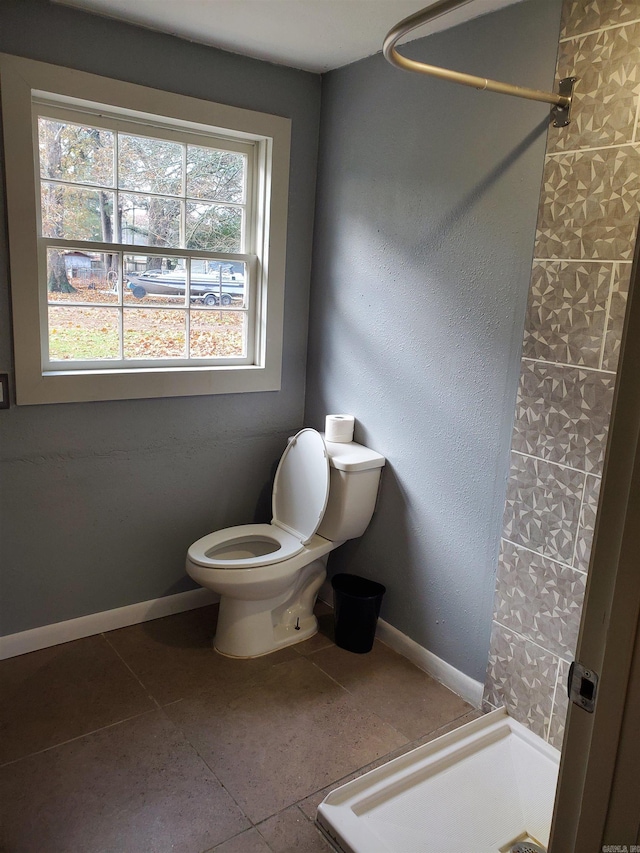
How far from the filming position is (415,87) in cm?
244

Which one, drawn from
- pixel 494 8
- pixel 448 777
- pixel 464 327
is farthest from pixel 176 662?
pixel 494 8

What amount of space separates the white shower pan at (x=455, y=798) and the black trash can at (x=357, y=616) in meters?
0.59

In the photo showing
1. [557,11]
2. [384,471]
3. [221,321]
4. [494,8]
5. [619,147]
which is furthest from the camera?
[221,321]

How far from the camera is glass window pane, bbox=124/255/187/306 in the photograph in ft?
8.74

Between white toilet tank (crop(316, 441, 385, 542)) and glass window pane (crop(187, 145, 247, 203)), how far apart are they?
1211mm

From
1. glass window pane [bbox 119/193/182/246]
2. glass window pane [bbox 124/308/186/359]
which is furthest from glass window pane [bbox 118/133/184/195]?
glass window pane [bbox 124/308/186/359]

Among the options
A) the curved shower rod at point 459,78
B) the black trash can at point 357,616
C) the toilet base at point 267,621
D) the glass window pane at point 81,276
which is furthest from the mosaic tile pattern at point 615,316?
the glass window pane at point 81,276

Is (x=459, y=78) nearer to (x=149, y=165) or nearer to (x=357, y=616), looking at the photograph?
(x=149, y=165)

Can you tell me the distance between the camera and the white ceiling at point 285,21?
2.12m

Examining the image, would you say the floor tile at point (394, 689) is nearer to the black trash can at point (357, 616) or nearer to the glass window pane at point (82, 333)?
the black trash can at point (357, 616)

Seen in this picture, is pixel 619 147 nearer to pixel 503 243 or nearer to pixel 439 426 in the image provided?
pixel 503 243

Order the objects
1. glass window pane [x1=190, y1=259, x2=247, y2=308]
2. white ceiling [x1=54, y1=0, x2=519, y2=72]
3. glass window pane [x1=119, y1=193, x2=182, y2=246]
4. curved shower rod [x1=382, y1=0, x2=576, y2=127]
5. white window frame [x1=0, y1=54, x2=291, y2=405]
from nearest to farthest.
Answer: curved shower rod [x1=382, y1=0, x2=576, y2=127], white ceiling [x1=54, y1=0, x2=519, y2=72], white window frame [x1=0, y1=54, x2=291, y2=405], glass window pane [x1=119, y1=193, x2=182, y2=246], glass window pane [x1=190, y1=259, x2=247, y2=308]

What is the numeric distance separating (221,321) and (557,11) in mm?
1719

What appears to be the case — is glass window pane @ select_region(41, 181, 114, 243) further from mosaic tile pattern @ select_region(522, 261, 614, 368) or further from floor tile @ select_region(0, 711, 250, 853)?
floor tile @ select_region(0, 711, 250, 853)
